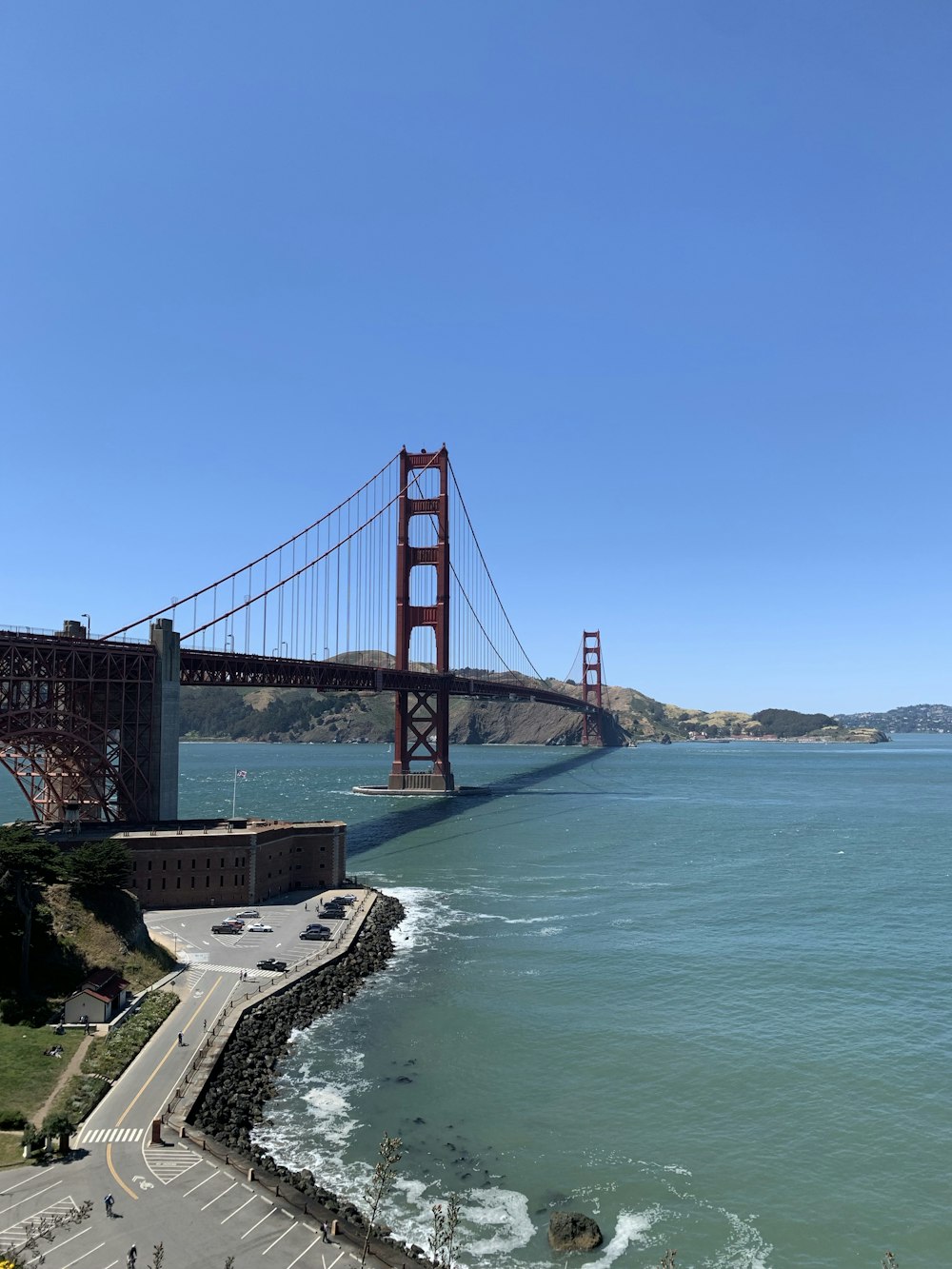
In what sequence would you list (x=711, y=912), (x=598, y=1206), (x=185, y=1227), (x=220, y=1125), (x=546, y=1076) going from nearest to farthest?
(x=185, y=1227)
(x=598, y=1206)
(x=220, y=1125)
(x=546, y=1076)
(x=711, y=912)

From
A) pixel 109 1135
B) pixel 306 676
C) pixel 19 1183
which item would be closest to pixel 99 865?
pixel 109 1135

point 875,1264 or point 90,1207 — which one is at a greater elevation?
point 90,1207

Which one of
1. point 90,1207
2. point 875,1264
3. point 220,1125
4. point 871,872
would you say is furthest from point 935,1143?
point 871,872

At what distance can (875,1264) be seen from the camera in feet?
78.5

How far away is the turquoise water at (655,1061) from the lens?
85.0 feet

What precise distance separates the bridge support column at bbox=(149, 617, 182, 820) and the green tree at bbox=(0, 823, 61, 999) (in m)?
21.5

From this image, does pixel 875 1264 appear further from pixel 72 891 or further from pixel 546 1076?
pixel 72 891

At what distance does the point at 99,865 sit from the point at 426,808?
7118cm

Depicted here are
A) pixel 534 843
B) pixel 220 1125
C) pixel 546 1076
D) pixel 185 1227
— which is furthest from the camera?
pixel 534 843

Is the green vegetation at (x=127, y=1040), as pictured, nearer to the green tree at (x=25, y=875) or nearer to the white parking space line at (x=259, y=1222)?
the green tree at (x=25, y=875)

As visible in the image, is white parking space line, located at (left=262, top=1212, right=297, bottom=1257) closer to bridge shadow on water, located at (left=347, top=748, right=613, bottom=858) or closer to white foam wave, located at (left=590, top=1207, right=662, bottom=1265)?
white foam wave, located at (left=590, top=1207, right=662, bottom=1265)

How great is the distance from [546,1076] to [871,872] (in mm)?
47910

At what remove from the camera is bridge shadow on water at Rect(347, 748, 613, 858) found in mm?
89312

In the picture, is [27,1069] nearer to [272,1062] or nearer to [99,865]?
[272,1062]
